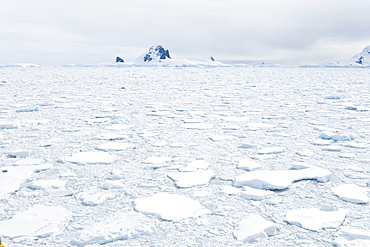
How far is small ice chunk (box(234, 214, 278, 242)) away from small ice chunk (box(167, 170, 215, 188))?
0.70 meters

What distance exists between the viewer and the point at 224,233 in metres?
1.86

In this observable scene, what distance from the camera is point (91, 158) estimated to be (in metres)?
3.27

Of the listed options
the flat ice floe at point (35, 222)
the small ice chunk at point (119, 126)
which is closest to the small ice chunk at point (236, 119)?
the small ice chunk at point (119, 126)

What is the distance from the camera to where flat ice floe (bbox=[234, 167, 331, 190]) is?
8.45 feet

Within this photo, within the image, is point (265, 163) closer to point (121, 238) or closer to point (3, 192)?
point (121, 238)

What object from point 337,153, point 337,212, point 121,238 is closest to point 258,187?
point 337,212

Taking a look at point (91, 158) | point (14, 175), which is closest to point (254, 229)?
point (91, 158)

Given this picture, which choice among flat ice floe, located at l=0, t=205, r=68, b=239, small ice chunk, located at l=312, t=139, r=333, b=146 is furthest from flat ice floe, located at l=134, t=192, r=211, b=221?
small ice chunk, located at l=312, t=139, r=333, b=146

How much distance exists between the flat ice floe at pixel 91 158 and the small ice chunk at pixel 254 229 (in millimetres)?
1679

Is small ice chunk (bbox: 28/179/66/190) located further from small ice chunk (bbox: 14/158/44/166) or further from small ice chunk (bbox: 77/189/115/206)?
small ice chunk (bbox: 14/158/44/166)

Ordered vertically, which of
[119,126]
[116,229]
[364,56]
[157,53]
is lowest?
[116,229]

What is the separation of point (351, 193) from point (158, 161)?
1.75 m

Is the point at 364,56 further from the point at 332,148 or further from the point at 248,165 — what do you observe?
the point at 248,165

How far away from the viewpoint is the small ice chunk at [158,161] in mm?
3082
